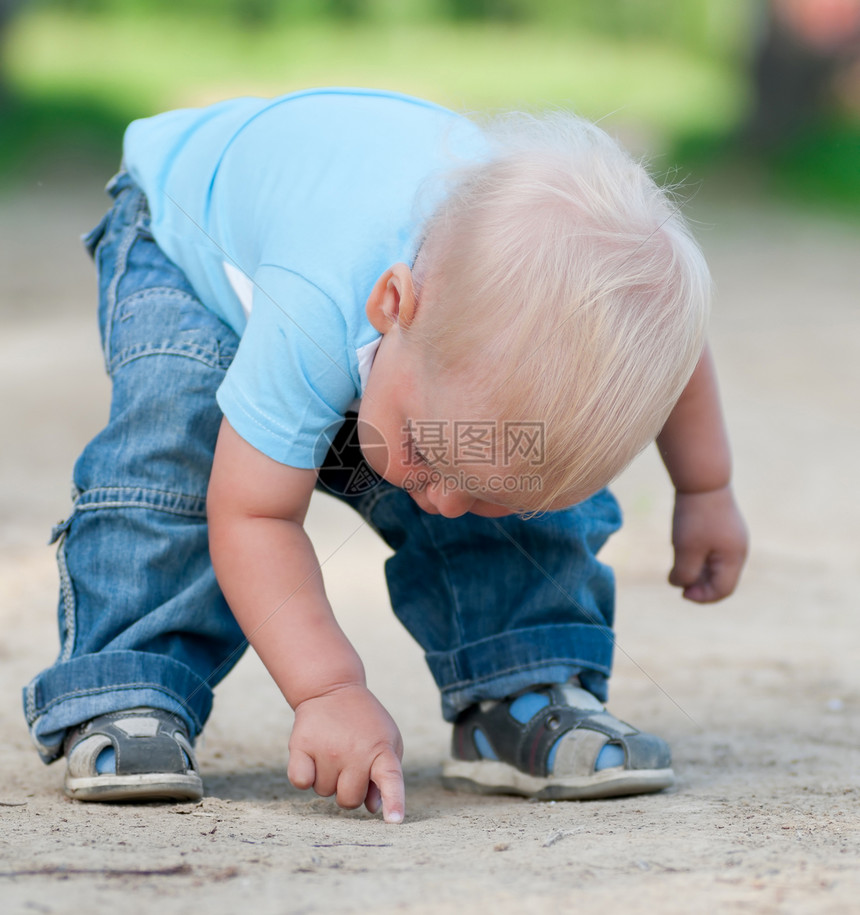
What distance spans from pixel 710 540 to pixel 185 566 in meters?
0.66

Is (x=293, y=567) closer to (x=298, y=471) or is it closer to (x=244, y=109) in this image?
(x=298, y=471)

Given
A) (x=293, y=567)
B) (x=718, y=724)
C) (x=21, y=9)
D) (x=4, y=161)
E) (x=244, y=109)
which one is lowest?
(x=718, y=724)

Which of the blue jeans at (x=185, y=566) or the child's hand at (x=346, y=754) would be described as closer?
the child's hand at (x=346, y=754)

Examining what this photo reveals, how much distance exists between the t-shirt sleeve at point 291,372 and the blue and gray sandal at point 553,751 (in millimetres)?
443

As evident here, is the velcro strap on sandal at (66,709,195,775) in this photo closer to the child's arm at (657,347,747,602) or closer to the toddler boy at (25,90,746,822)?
the toddler boy at (25,90,746,822)

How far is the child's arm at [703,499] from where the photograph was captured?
1484 mm

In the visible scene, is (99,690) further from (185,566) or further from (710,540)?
(710,540)

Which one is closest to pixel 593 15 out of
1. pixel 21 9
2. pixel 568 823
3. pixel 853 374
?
pixel 21 9

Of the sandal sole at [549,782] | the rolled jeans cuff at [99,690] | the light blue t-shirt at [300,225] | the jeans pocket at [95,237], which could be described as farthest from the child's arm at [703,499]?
the jeans pocket at [95,237]

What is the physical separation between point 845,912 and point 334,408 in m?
0.68

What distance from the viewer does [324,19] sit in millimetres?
8609

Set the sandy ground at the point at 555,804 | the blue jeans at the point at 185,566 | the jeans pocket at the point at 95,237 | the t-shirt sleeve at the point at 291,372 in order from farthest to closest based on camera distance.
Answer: the jeans pocket at the point at 95,237, the blue jeans at the point at 185,566, the t-shirt sleeve at the point at 291,372, the sandy ground at the point at 555,804

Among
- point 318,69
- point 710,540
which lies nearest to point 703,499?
point 710,540

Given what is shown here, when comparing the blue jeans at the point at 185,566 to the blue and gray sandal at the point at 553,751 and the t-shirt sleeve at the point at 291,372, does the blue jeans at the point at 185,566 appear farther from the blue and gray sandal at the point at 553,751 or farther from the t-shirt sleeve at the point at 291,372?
the t-shirt sleeve at the point at 291,372
